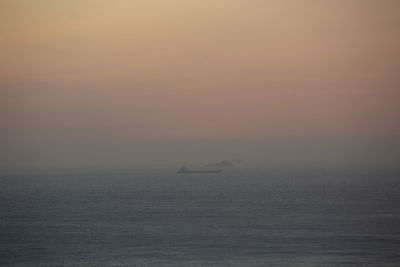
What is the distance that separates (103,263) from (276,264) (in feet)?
36.6

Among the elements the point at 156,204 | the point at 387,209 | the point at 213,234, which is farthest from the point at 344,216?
the point at 156,204

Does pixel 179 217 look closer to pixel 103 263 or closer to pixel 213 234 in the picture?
pixel 213 234

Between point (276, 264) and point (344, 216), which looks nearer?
point (276, 264)

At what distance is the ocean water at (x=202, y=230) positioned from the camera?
3844 cm

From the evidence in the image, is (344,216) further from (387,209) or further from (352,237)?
(352,237)

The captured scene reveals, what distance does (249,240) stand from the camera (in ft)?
149

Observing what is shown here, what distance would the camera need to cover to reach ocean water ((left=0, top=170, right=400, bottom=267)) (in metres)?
38.4

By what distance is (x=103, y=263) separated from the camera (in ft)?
122

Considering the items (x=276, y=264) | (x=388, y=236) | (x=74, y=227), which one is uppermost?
(x=74, y=227)

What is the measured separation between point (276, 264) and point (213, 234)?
43.5 ft

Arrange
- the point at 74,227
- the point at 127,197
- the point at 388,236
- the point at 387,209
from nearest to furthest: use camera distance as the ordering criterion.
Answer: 1. the point at 388,236
2. the point at 74,227
3. the point at 387,209
4. the point at 127,197

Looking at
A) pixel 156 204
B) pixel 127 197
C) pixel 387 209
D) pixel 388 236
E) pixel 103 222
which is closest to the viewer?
pixel 388 236

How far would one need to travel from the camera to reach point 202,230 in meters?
50.4

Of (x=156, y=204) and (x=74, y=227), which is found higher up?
(x=156, y=204)
